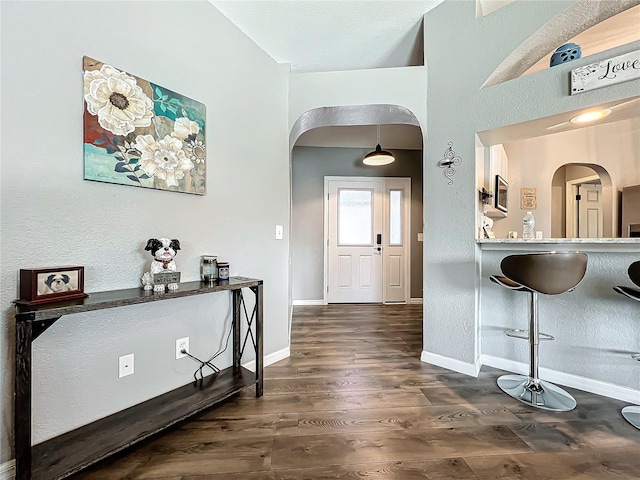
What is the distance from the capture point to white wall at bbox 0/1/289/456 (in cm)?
131

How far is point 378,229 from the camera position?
16.4ft

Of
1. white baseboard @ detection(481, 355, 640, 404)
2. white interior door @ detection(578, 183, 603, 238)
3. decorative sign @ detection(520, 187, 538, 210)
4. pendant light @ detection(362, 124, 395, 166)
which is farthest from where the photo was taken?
white interior door @ detection(578, 183, 603, 238)

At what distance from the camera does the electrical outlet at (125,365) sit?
5.37 ft

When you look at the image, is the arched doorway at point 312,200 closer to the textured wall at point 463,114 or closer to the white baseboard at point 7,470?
the textured wall at point 463,114

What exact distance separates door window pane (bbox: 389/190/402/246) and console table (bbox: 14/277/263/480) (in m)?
3.45

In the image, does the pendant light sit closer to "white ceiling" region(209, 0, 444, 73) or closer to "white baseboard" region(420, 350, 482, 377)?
"white ceiling" region(209, 0, 444, 73)

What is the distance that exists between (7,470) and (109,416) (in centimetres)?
38

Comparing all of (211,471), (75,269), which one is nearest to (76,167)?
(75,269)

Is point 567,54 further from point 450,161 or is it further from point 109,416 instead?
point 109,416

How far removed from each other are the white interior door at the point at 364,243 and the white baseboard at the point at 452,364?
240cm

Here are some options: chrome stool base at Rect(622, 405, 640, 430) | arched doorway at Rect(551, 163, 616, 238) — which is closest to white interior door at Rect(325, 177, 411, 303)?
Result: arched doorway at Rect(551, 163, 616, 238)

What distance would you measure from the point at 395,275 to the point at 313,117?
3.11 meters

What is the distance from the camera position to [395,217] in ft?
16.6

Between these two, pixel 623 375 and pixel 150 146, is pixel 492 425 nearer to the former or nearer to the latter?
pixel 623 375
